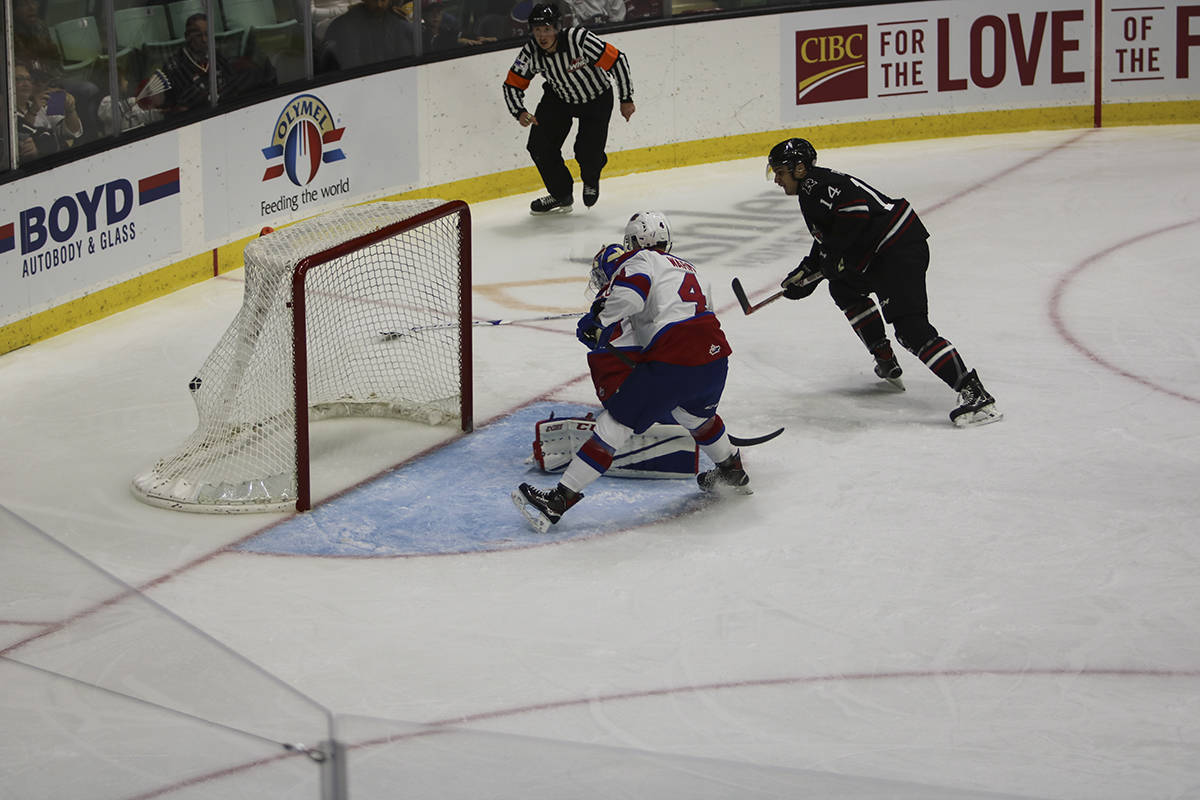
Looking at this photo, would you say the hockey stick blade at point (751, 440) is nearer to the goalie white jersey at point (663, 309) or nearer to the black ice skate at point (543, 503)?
the goalie white jersey at point (663, 309)

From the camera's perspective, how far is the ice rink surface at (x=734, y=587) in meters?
2.49

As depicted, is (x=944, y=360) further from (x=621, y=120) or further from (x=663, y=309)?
(x=621, y=120)

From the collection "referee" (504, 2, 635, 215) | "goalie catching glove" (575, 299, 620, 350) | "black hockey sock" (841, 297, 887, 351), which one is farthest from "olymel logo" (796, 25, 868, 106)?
"goalie catching glove" (575, 299, 620, 350)

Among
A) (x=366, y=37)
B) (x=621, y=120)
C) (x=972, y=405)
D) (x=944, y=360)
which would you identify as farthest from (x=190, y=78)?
(x=972, y=405)

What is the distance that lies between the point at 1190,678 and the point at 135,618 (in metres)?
2.41

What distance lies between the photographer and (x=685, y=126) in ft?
31.4

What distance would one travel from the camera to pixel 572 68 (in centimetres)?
840

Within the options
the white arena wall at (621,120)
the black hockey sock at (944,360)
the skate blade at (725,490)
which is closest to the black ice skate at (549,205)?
the white arena wall at (621,120)

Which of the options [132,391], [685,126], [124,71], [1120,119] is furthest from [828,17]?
[132,391]

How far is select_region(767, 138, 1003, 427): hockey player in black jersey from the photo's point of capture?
5484 millimetres

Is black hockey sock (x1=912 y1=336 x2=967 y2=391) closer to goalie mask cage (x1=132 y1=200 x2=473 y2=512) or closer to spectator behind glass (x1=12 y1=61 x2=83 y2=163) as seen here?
goalie mask cage (x1=132 y1=200 x2=473 y2=512)

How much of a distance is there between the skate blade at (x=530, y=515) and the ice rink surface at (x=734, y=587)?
0.09m

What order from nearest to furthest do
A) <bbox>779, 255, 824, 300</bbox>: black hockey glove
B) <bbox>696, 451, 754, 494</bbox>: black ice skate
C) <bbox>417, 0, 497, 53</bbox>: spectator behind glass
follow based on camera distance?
<bbox>696, 451, 754, 494</bbox>: black ice skate, <bbox>779, 255, 824, 300</bbox>: black hockey glove, <bbox>417, 0, 497, 53</bbox>: spectator behind glass

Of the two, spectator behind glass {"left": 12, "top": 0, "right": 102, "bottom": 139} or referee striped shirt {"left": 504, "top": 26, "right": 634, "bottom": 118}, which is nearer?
spectator behind glass {"left": 12, "top": 0, "right": 102, "bottom": 139}
